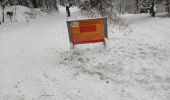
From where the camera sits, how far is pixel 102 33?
991cm

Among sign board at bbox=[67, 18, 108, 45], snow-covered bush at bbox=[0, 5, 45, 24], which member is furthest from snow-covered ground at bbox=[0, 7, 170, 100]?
snow-covered bush at bbox=[0, 5, 45, 24]

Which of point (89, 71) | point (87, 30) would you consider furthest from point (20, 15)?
point (89, 71)

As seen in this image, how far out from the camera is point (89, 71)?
767 centimetres

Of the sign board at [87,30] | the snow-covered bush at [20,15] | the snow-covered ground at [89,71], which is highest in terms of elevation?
the snow-covered bush at [20,15]

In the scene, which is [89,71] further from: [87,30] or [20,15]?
[20,15]

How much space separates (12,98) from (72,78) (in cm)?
175

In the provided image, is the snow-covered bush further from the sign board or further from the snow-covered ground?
the sign board

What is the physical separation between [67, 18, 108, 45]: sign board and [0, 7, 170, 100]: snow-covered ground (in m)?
0.39

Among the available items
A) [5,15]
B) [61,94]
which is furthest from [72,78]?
[5,15]

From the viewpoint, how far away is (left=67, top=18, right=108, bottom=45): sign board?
9.64 m

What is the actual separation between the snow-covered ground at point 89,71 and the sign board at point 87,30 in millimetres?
393

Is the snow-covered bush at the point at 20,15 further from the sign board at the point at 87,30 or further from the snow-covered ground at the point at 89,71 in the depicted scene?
the sign board at the point at 87,30

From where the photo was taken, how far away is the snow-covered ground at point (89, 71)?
6250 millimetres

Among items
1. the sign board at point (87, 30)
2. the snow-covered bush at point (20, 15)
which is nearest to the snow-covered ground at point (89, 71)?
the sign board at point (87, 30)
